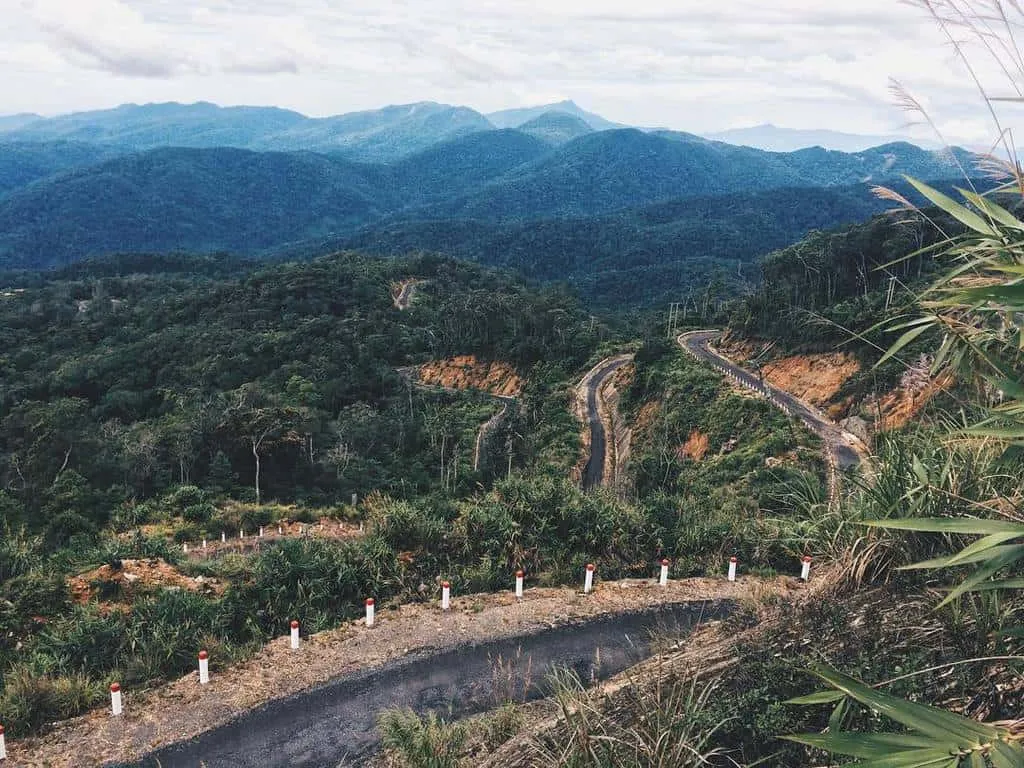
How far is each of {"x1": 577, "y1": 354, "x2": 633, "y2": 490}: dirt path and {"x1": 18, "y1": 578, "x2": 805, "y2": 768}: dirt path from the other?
20.8 meters

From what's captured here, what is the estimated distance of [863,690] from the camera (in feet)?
7.97

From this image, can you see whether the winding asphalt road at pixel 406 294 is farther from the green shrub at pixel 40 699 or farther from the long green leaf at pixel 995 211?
the long green leaf at pixel 995 211

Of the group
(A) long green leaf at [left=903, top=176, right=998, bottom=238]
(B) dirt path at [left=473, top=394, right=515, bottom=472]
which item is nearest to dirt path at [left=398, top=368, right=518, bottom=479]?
(B) dirt path at [left=473, top=394, right=515, bottom=472]

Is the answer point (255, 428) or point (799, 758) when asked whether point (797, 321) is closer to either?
point (255, 428)

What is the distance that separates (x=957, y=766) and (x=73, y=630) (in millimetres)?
10595

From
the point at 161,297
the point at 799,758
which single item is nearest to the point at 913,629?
the point at 799,758

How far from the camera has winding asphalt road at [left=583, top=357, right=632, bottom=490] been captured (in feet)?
116

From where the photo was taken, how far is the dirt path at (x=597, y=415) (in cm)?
3565

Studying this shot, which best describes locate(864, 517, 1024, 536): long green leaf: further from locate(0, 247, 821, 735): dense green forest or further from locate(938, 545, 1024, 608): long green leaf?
locate(0, 247, 821, 735): dense green forest

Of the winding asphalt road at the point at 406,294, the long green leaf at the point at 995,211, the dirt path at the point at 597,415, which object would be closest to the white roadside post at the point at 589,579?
the long green leaf at the point at 995,211

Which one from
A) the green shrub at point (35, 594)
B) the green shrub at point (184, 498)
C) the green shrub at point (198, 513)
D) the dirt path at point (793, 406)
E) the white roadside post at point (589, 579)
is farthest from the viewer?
the dirt path at point (793, 406)

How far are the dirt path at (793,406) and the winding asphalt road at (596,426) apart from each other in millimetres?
5678

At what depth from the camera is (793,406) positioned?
35781 millimetres

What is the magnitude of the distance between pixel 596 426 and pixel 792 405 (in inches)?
453
